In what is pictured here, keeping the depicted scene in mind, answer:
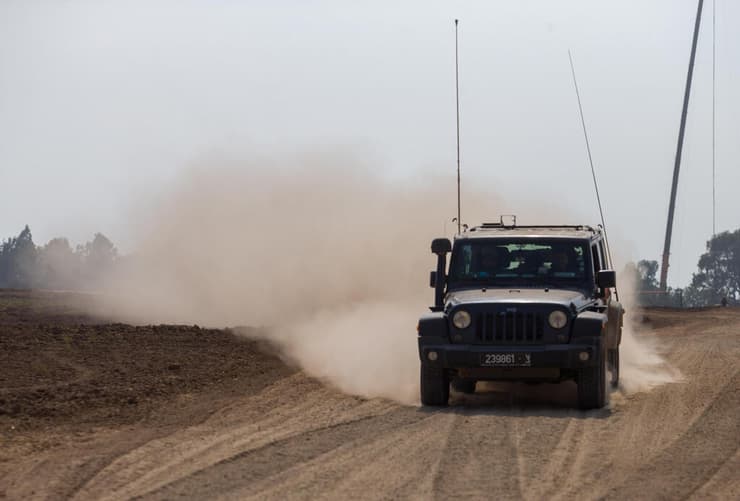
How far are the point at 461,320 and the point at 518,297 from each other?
0.78 m

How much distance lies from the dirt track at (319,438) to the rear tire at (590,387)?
9.5 inches

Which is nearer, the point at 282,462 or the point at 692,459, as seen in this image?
the point at 282,462

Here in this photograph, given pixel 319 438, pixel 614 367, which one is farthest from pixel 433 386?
pixel 614 367

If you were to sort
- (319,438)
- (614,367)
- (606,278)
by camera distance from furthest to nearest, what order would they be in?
(614,367), (606,278), (319,438)

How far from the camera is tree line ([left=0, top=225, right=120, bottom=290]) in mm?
81875

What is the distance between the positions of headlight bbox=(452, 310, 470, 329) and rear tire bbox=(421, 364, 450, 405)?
0.58 metres

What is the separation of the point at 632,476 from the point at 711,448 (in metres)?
1.86

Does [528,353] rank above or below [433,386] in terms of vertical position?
above

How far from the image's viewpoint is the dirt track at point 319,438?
9.98 meters

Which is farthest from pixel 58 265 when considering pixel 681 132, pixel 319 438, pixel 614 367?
pixel 319 438

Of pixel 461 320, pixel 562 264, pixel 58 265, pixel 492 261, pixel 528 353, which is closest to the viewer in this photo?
pixel 528 353

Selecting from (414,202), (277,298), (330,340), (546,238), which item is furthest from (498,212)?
(546,238)

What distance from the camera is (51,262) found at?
10088 cm

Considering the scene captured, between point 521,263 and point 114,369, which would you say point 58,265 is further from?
point 521,263
